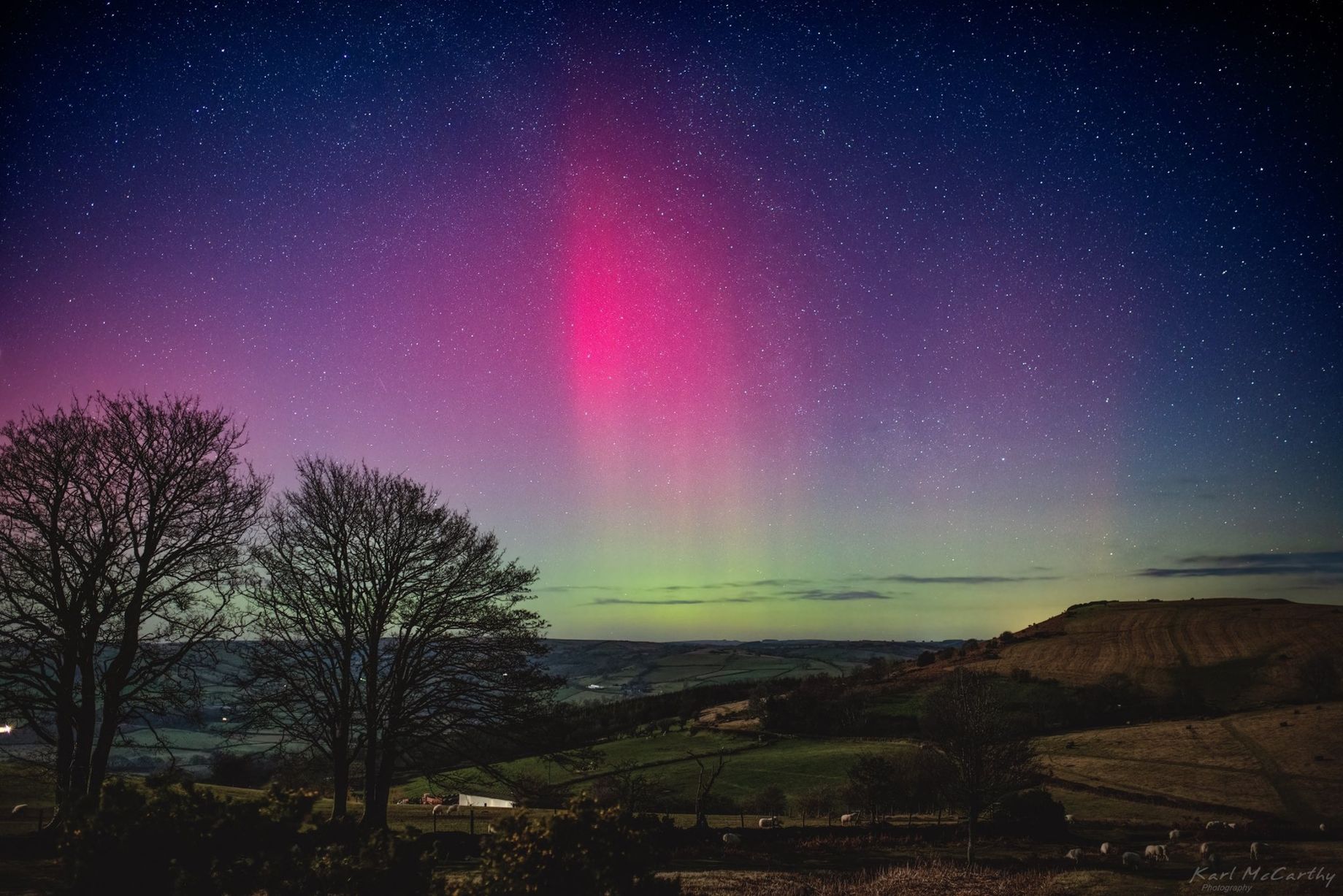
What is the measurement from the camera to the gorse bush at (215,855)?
1042 cm

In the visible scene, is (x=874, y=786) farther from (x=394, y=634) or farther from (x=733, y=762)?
(x=394, y=634)

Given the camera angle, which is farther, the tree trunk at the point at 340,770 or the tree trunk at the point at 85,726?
the tree trunk at the point at 340,770

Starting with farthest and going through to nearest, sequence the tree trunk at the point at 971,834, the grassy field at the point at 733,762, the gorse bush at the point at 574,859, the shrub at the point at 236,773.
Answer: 1. the grassy field at the point at 733,762
2. the shrub at the point at 236,773
3. the tree trunk at the point at 971,834
4. the gorse bush at the point at 574,859

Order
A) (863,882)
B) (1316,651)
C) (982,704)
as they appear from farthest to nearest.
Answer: (1316,651) → (982,704) → (863,882)

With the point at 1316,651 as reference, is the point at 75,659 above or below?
above

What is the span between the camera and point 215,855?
1099 centimetres

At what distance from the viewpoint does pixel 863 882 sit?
2305 cm

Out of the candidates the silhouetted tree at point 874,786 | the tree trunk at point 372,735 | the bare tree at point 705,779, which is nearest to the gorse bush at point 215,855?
the tree trunk at point 372,735

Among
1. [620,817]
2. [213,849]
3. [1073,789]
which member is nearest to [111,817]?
[213,849]

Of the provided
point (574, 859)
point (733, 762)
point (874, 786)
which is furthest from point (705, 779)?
point (574, 859)

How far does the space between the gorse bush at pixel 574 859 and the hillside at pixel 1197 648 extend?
99.7m

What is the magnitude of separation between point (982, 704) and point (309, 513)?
3177 centimetres

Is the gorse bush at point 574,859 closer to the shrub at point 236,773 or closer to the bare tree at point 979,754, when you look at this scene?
the bare tree at point 979,754

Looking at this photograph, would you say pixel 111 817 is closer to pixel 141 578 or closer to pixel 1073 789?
pixel 141 578
